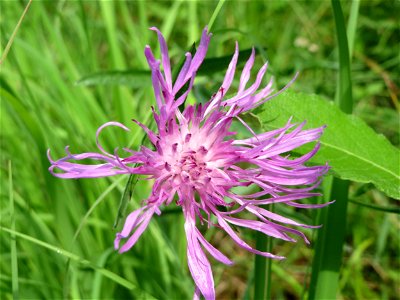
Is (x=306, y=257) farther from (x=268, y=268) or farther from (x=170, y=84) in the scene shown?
(x=170, y=84)

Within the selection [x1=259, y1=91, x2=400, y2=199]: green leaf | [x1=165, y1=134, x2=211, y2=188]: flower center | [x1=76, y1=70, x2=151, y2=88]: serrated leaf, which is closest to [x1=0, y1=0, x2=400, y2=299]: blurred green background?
[x1=76, y1=70, x2=151, y2=88]: serrated leaf

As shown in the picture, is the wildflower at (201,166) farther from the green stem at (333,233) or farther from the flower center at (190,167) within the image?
the green stem at (333,233)

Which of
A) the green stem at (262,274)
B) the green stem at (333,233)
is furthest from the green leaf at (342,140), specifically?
the green stem at (262,274)

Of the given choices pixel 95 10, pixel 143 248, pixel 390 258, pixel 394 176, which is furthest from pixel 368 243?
pixel 95 10

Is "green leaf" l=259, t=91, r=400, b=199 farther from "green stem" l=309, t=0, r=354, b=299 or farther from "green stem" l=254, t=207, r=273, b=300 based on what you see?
"green stem" l=254, t=207, r=273, b=300

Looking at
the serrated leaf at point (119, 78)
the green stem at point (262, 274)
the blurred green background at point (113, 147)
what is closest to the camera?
the green stem at point (262, 274)

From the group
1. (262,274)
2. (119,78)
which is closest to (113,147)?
(119,78)

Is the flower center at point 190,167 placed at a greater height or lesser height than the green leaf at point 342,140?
lesser

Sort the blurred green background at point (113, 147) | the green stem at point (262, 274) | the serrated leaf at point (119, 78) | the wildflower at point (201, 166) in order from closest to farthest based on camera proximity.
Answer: the wildflower at point (201, 166)
the green stem at point (262, 274)
the serrated leaf at point (119, 78)
the blurred green background at point (113, 147)
